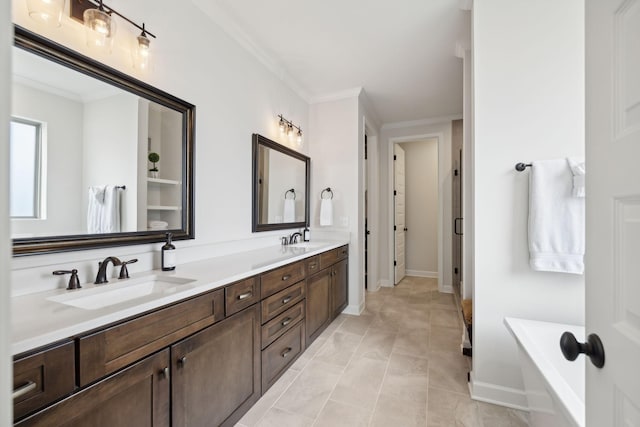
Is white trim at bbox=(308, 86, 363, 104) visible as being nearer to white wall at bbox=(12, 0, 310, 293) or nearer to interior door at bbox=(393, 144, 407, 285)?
white wall at bbox=(12, 0, 310, 293)

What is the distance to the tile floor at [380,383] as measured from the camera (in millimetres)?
1626

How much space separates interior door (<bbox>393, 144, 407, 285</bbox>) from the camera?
15.1 feet

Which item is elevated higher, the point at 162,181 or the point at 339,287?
the point at 162,181

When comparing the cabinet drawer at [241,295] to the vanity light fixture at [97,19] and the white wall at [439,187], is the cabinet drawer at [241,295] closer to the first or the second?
the vanity light fixture at [97,19]

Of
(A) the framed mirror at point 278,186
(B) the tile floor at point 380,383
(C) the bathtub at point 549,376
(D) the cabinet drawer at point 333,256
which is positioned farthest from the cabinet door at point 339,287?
(C) the bathtub at point 549,376

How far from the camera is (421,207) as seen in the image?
5.23 m

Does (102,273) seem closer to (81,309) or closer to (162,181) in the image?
(81,309)

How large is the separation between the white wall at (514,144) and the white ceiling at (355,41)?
1.64 ft

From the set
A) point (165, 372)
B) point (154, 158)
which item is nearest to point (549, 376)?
point (165, 372)

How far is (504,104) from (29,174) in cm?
249

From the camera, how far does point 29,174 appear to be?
3.78 ft

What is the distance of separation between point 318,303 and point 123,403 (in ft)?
5.65

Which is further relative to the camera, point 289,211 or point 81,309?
point 289,211

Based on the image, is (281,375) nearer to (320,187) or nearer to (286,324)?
(286,324)
